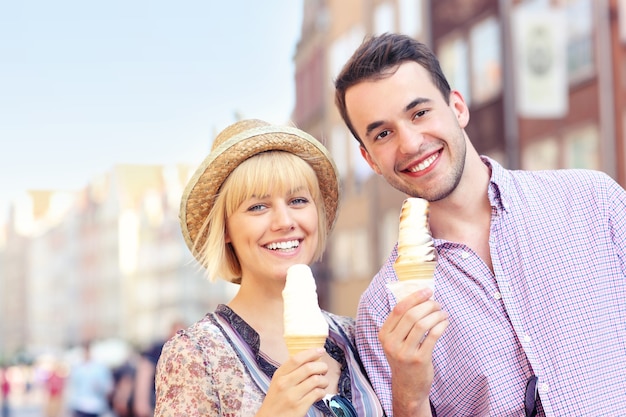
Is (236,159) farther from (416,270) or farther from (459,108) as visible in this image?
(459,108)

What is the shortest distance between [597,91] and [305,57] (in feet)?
22.1

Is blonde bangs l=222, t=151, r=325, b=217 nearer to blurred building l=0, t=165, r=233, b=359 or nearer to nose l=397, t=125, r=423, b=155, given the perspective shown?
nose l=397, t=125, r=423, b=155

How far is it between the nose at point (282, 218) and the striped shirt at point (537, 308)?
52 cm

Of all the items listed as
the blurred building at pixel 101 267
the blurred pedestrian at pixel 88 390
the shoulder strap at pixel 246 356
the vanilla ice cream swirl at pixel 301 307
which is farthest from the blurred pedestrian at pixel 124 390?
the blurred building at pixel 101 267

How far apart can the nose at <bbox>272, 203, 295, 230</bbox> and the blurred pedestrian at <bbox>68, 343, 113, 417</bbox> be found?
10.6 meters

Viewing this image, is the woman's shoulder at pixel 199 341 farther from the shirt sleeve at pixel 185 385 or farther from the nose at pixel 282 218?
the nose at pixel 282 218

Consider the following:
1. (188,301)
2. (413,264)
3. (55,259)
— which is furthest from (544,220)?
(55,259)

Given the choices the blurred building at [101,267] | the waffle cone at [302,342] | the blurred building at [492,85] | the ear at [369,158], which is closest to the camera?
the waffle cone at [302,342]

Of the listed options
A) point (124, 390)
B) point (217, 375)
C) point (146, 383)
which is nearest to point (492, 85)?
point (124, 390)

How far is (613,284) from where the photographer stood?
317 centimetres

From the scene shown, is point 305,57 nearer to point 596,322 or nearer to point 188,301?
point 596,322

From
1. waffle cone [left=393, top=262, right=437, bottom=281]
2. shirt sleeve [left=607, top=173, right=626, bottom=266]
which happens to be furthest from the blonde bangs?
shirt sleeve [left=607, top=173, right=626, bottom=266]

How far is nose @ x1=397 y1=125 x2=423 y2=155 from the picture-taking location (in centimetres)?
332

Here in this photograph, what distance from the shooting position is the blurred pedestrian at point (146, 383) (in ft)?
30.0
